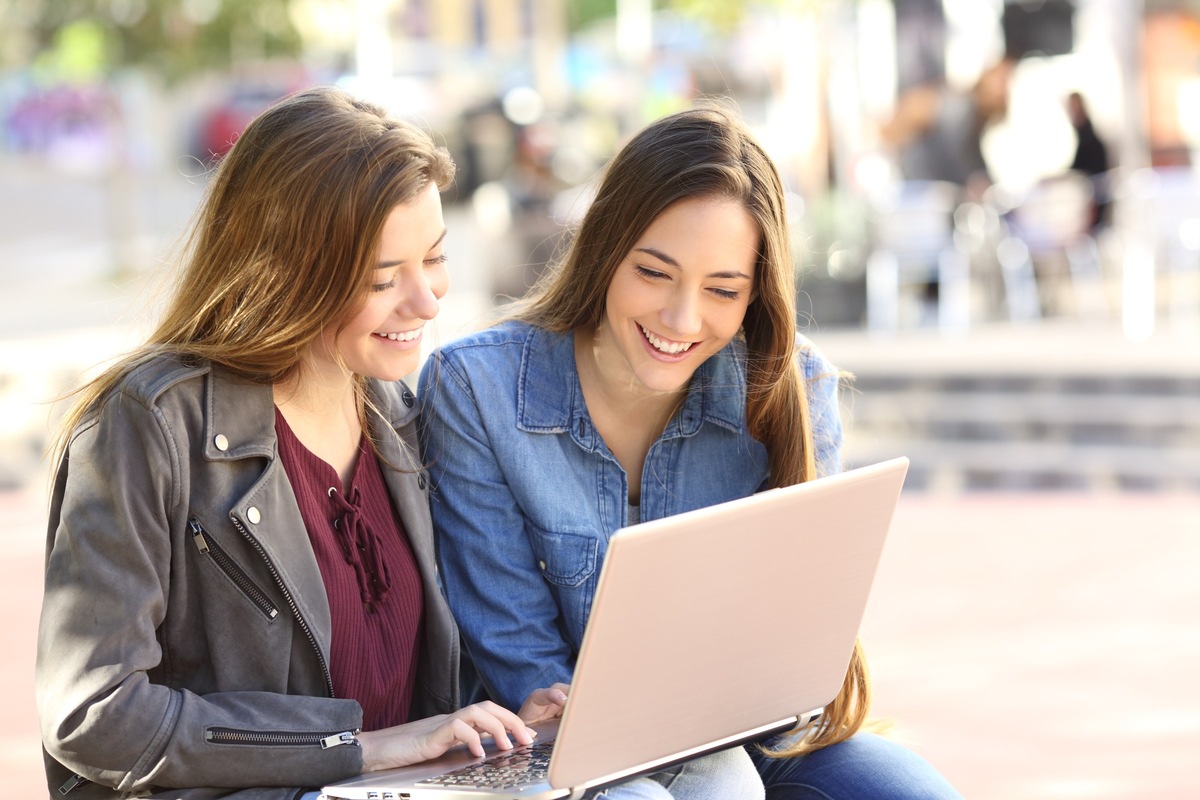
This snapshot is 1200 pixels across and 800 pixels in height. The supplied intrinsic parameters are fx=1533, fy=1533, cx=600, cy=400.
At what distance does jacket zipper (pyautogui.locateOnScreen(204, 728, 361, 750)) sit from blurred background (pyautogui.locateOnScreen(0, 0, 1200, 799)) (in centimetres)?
61

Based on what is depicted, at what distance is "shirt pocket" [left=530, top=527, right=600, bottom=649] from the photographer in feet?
7.34

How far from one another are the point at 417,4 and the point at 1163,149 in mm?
17583

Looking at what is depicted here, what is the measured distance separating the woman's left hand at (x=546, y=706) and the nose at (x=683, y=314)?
532 millimetres

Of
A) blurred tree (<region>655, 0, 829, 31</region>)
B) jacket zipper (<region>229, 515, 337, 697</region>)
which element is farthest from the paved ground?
blurred tree (<region>655, 0, 829, 31</region>)

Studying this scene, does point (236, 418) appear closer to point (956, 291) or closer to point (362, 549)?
point (362, 549)

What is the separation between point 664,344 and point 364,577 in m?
0.56

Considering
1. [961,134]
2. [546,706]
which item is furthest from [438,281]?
[961,134]

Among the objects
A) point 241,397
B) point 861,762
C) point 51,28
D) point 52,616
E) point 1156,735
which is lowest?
point 1156,735

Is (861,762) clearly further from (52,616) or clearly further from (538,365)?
(52,616)

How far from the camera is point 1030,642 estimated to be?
471 centimetres

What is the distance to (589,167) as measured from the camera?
1388 centimetres

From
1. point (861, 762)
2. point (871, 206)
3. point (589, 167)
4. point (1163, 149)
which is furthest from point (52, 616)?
point (589, 167)

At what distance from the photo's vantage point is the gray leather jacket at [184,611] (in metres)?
1.74

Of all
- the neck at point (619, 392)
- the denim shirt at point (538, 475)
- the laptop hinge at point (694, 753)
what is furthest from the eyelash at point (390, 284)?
the laptop hinge at point (694, 753)
